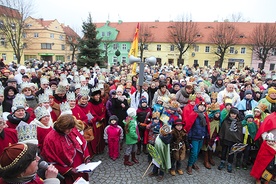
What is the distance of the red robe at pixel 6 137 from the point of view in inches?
122

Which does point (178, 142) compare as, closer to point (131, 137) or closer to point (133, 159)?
point (131, 137)

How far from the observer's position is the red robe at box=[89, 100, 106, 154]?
5.66 m

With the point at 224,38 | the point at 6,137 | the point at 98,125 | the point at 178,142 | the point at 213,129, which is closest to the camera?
the point at 6,137

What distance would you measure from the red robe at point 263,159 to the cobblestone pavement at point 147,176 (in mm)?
300

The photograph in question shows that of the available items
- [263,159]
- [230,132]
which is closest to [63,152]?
[230,132]

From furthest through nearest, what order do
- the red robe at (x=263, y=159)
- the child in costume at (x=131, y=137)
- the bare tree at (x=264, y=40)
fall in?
the bare tree at (x=264, y=40), the child in costume at (x=131, y=137), the red robe at (x=263, y=159)

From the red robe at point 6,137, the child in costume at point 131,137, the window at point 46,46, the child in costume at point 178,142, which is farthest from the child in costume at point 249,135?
the window at point 46,46

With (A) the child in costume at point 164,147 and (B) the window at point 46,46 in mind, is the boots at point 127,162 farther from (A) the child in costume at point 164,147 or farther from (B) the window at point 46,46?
(B) the window at point 46,46

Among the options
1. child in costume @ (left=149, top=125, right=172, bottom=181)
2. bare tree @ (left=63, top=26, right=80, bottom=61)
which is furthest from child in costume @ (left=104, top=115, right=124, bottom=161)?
bare tree @ (left=63, top=26, right=80, bottom=61)

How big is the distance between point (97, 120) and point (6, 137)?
2.74 m

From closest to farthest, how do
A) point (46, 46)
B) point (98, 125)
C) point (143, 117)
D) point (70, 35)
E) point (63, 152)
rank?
point (63, 152), point (98, 125), point (143, 117), point (46, 46), point (70, 35)

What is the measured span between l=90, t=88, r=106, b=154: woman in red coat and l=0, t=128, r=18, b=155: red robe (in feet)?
7.85

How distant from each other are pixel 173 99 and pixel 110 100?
6.53ft

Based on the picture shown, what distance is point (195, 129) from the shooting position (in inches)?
203
